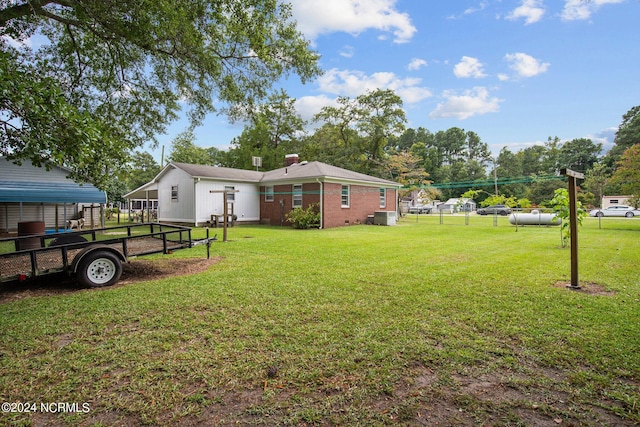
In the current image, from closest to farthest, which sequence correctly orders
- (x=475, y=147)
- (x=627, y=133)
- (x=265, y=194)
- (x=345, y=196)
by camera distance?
(x=345, y=196)
(x=265, y=194)
(x=627, y=133)
(x=475, y=147)

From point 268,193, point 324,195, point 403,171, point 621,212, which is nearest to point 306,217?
point 324,195

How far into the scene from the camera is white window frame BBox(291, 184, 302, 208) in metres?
18.0

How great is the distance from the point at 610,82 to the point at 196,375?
34.1 ft

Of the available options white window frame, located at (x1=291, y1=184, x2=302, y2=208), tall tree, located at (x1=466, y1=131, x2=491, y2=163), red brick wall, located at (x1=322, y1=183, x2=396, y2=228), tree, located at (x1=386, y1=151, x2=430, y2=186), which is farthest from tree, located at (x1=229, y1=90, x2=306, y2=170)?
tall tree, located at (x1=466, y1=131, x2=491, y2=163)

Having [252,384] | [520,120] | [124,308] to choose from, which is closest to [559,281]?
[252,384]

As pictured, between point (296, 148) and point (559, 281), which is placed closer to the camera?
point (559, 281)

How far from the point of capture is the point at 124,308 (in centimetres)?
414

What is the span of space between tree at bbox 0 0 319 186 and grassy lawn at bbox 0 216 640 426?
8.27ft

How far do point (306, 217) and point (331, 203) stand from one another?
5.76 ft

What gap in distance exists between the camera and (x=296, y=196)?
18.2m

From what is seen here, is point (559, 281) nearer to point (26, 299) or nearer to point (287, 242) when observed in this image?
point (287, 242)

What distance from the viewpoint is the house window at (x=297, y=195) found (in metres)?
18.0

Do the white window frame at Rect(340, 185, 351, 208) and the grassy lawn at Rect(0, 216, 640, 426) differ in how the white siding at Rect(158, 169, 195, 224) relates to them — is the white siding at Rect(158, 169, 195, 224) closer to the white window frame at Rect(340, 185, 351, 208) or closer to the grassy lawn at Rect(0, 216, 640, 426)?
the white window frame at Rect(340, 185, 351, 208)

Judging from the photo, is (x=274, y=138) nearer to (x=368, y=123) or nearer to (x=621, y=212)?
(x=368, y=123)
